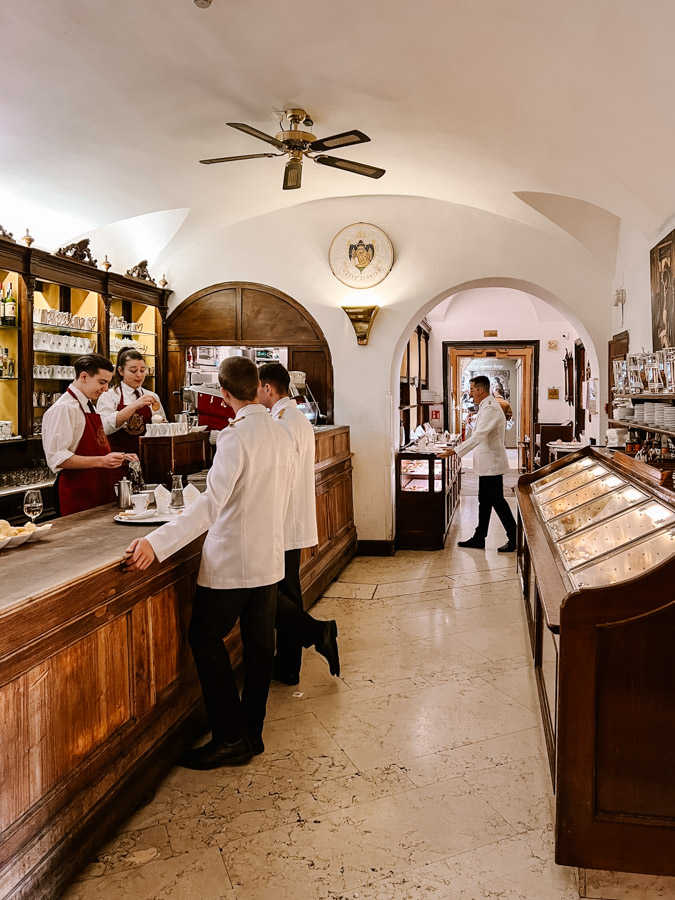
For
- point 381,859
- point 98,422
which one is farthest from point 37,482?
point 381,859

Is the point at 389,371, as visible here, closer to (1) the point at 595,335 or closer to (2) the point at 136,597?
(1) the point at 595,335

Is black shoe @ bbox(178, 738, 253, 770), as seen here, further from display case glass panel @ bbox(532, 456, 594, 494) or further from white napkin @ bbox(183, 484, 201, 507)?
display case glass panel @ bbox(532, 456, 594, 494)

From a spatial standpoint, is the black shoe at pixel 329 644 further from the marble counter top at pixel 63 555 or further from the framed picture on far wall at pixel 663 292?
the framed picture on far wall at pixel 663 292

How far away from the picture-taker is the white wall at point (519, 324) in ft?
45.1

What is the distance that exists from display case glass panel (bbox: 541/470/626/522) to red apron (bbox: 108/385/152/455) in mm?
2735

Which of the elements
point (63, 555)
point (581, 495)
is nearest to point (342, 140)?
point (581, 495)

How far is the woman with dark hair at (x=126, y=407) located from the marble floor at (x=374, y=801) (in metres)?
1.94

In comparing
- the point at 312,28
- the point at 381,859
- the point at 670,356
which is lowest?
the point at 381,859

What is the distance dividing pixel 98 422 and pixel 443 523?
14.0ft

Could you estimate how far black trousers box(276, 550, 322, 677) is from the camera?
3.96 m

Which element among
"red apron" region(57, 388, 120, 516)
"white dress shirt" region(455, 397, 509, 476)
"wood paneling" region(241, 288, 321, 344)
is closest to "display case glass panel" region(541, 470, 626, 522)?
"red apron" region(57, 388, 120, 516)

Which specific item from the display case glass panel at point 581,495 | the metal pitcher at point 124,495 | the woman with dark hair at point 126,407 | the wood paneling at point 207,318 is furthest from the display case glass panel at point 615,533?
the wood paneling at point 207,318

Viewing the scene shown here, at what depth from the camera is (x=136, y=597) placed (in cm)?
290

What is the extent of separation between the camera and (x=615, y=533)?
3150 millimetres
